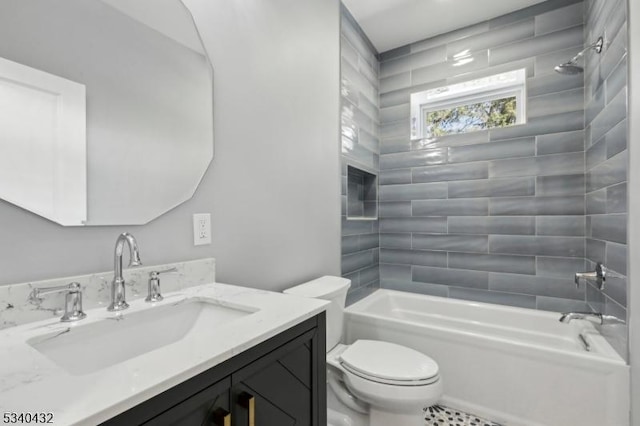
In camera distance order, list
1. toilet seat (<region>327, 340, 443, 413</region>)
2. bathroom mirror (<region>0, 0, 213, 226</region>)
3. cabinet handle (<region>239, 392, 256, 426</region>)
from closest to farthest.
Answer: cabinet handle (<region>239, 392, 256, 426</region>), bathroom mirror (<region>0, 0, 213, 226</region>), toilet seat (<region>327, 340, 443, 413</region>)

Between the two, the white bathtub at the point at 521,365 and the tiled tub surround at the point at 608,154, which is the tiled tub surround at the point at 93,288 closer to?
the white bathtub at the point at 521,365

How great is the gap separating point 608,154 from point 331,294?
66.9 inches

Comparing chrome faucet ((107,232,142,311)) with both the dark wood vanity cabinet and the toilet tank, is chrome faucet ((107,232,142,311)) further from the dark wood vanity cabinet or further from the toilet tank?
the toilet tank

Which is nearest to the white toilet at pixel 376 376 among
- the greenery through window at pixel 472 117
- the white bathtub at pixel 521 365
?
the white bathtub at pixel 521 365

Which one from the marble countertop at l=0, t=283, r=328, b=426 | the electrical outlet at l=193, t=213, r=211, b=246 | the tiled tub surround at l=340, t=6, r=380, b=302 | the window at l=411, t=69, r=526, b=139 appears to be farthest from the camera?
the window at l=411, t=69, r=526, b=139

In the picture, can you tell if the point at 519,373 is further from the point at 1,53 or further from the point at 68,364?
the point at 1,53

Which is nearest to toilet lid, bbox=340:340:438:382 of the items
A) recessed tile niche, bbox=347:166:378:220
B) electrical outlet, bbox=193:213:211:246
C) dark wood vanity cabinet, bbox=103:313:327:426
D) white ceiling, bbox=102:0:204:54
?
dark wood vanity cabinet, bbox=103:313:327:426

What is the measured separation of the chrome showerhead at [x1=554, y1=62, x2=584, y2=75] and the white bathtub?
163 cm

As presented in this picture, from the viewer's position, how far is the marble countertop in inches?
16.9

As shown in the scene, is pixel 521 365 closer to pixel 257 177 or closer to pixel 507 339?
pixel 507 339

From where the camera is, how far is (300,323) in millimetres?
872

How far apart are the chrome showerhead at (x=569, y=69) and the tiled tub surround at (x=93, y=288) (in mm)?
2402

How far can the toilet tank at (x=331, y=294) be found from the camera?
5.25ft

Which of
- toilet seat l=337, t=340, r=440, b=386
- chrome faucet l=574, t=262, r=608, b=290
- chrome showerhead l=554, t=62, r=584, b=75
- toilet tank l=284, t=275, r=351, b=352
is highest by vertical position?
chrome showerhead l=554, t=62, r=584, b=75
